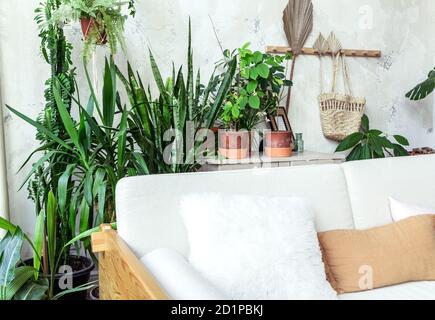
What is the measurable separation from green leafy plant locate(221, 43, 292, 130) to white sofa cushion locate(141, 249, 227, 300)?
45.3 inches

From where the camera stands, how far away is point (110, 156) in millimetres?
1928

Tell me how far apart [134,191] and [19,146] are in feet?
4.01

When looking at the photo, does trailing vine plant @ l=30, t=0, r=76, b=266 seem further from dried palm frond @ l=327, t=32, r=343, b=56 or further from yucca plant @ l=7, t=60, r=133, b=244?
dried palm frond @ l=327, t=32, r=343, b=56

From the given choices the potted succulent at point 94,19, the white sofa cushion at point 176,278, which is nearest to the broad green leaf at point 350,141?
the potted succulent at point 94,19

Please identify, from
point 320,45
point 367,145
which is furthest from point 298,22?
point 367,145

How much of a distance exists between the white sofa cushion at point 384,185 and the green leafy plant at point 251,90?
736 millimetres

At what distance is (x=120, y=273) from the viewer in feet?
3.80

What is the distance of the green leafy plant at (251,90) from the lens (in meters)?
2.29

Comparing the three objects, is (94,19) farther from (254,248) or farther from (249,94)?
(254,248)

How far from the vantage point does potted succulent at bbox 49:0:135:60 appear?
6.54ft

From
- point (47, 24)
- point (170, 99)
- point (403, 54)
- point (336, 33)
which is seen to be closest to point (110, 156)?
point (170, 99)

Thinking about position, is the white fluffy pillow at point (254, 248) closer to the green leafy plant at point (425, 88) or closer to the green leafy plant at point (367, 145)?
the green leafy plant at point (367, 145)

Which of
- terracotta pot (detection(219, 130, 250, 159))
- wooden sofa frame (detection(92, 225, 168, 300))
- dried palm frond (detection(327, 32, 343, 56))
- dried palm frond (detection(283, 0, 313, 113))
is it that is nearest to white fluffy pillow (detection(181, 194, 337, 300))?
wooden sofa frame (detection(92, 225, 168, 300))

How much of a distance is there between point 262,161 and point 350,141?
789mm
